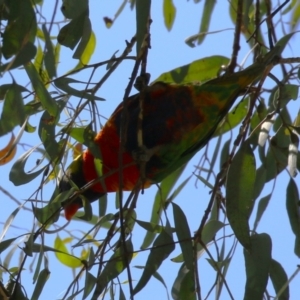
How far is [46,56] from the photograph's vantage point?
129 cm

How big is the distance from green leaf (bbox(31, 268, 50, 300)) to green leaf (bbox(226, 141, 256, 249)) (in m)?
0.42

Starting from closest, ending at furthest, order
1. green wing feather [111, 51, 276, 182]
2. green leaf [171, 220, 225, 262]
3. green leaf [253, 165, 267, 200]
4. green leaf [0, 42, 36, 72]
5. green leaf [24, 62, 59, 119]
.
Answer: green leaf [0, 42, 36, 72]
green leaf [24, 62, 59, 119]
green leaf [171, 220, 225, 262]
green leaf [253, 165, 267, 200]
green wing feather [111, 51, 276, 182]

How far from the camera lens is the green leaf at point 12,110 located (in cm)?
120

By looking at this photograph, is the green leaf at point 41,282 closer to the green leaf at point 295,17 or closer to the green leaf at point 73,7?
the green leaf at point 73,7

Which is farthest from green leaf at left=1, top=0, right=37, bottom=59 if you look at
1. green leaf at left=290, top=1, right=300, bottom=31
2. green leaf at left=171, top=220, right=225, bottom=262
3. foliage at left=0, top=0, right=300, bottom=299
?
green leaf at left=290, top=1, right=300, bottom=31

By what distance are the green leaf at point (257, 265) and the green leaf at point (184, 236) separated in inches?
4.7

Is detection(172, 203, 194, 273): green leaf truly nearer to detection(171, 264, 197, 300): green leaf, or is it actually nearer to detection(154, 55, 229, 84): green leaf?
detection(171, 264, 197, 300): green leaf

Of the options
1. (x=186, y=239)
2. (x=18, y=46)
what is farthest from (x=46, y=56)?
(x=186, y=239)

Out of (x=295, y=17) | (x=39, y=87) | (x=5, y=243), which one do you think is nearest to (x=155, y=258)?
(x=5, y=243)

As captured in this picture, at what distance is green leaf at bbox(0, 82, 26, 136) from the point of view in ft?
3.94

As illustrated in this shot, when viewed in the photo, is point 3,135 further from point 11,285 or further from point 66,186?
point 66,186

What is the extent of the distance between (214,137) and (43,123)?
2.08 feet

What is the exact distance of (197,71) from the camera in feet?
5.57

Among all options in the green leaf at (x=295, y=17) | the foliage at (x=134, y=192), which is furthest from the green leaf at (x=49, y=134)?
the green leaf at (x=295, y=17)
